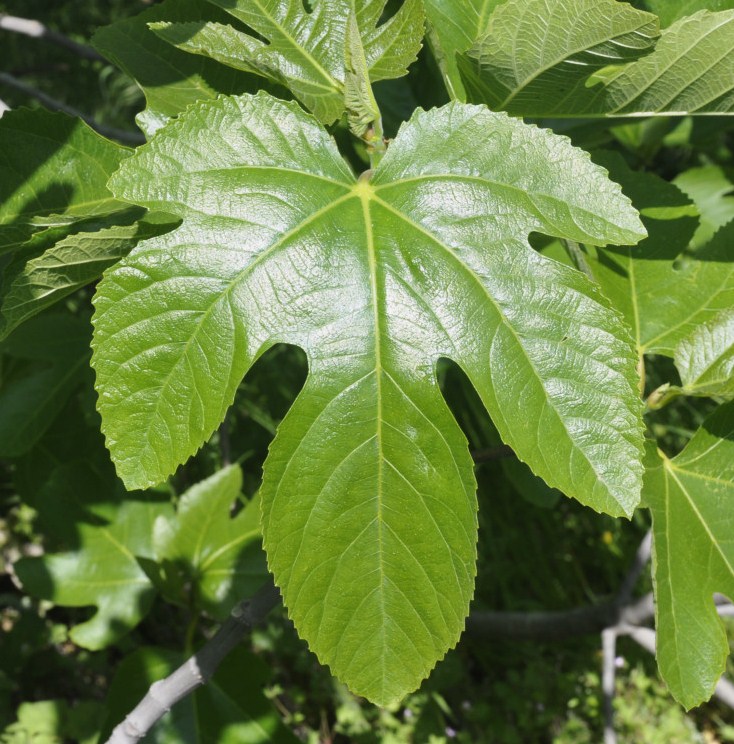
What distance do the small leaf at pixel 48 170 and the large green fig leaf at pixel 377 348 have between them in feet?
0.88

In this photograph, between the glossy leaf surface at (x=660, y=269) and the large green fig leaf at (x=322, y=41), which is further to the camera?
the glossy leaf surface at (x=660, y=269)

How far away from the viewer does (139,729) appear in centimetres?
137

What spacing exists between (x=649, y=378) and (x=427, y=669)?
2.55m

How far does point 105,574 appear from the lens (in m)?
2.12

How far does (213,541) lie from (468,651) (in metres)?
1.91

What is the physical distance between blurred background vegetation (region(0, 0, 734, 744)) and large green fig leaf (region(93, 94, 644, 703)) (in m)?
1.73

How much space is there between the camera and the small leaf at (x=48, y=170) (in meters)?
1.21

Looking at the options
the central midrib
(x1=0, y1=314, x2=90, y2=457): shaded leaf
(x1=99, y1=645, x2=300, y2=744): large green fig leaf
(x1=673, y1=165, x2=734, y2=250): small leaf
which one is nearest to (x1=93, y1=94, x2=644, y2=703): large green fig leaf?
the central midrib

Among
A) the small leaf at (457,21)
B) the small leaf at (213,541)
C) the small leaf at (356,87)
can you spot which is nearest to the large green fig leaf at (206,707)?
the small leaf at (213,541)

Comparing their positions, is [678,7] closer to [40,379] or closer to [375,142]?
[375,142]

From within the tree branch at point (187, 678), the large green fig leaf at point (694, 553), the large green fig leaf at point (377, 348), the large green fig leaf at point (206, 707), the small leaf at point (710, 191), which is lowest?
the large green fig leaf at point (206, 707)

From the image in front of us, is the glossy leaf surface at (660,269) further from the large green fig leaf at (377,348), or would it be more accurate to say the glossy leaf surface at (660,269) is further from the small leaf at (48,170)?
the small leaf at (48,170)

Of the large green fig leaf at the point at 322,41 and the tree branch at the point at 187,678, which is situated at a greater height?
the large green fig leaf at the point at 322,41

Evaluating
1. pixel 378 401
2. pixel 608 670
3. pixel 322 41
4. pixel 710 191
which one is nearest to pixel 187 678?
pixel 378 401
